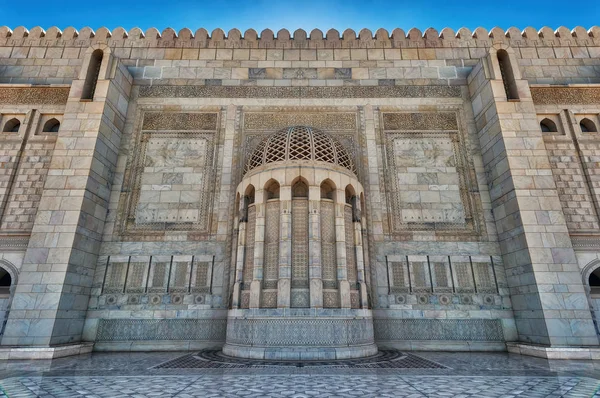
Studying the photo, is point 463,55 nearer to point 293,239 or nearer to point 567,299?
point 567,299

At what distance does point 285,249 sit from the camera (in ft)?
21.7

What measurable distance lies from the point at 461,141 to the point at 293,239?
615 cm

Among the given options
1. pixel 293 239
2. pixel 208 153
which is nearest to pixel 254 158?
pixel 208 153

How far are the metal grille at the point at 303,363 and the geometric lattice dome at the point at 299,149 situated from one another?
418 centimetres

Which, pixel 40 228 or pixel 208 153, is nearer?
pixel 40 228

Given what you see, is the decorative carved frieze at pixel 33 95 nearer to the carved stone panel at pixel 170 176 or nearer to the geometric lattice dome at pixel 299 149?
the carved stone panel at pixel 170 176

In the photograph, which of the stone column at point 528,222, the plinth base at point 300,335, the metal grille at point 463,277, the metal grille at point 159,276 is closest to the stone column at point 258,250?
the plinth base at point 300,335

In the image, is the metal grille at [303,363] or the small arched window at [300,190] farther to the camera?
the small arched window at [300,190]

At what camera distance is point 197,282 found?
785 centimetres

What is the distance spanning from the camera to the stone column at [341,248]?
650 centimetres

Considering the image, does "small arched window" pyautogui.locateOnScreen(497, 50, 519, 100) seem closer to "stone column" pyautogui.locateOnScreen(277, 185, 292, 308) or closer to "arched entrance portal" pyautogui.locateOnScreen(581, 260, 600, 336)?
"arched entrance portal" pyautogui.locateOnScreen(581, 260, 600, 336)

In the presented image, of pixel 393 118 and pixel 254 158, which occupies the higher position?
pixel 393 118

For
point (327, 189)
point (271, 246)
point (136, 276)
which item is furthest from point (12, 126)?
point (327, 189)

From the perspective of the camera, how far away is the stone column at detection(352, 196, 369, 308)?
22.3 feet
